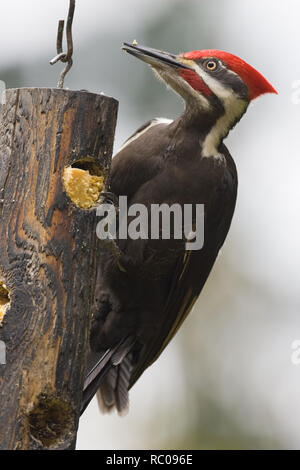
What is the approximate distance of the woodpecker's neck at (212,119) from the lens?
14.3 feet

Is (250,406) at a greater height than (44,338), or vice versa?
(250,406)

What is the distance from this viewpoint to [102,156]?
3.60 meters

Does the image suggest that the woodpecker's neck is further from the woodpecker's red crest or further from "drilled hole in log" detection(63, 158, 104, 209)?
"drilled hole in log" detection(63, 158, 104, 209)

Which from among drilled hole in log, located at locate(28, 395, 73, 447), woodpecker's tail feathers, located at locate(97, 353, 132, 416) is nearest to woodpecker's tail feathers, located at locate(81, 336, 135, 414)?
woodpecker's tail feathers, located at locate(97, 353, 132, 416)

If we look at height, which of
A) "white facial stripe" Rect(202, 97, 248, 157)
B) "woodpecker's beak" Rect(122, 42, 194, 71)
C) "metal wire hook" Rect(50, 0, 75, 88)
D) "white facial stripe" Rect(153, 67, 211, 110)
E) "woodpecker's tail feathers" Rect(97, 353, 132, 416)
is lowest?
"woodpecker's tail feathers" Rect(97, 353, 132, 416)

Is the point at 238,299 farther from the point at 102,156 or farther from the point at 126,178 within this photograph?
the point at 102,156

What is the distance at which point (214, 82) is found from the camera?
A: 4.31m

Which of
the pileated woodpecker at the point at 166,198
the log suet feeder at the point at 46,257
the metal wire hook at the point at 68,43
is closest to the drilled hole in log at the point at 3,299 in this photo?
the log suet feeder at the point at 46,257

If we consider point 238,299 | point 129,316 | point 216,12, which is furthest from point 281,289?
point 129,316

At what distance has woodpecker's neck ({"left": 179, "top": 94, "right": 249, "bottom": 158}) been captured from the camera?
435 centimetres

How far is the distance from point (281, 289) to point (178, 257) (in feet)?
16.5

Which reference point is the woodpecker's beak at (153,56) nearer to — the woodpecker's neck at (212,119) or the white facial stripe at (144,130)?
the woodpecker's neck at (212,119)

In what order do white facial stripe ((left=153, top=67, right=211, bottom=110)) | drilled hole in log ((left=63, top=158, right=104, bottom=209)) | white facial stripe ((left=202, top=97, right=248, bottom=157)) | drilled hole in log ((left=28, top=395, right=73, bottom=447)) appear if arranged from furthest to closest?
white facial stripe ((left=202, top=97, right=248, bottom=157)), white facial stripe ((left=153, top=67, right=211, bottom=110)), drilled hole in log ((left=63, top=158, right=104, bottom=209)), drilled hole in log ((left=28, top=395, right=73, bottom=447))

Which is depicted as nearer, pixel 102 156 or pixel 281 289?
pixel 102 156
